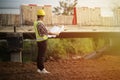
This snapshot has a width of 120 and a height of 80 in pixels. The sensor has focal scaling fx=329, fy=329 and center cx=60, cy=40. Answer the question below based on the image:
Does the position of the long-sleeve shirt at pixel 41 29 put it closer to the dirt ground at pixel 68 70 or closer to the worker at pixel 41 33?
the worker at pixel 41 33

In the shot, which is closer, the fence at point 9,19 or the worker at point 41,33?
the worker at point 41,33

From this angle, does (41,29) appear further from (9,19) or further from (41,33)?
(9,19)

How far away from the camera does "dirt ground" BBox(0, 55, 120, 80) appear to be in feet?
19.7

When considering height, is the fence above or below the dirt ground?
above

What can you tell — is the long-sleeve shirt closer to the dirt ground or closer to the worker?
the worker

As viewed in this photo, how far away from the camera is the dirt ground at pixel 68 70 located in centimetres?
602

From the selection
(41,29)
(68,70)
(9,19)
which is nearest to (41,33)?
(41,29)

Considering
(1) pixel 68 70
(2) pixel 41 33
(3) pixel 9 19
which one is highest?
(3) pixel 9 19

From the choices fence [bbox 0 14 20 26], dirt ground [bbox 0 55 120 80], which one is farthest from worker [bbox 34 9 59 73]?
fence [bbox 0 14 20 26]

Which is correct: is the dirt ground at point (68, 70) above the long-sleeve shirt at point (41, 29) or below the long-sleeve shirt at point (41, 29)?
below

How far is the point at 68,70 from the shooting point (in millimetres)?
6531

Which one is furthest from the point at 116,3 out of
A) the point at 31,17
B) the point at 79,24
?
the point at 31,17

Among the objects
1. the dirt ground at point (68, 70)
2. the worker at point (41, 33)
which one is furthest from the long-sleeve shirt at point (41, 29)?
the dirt ground at point (68, 70)

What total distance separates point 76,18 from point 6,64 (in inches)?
77.6
